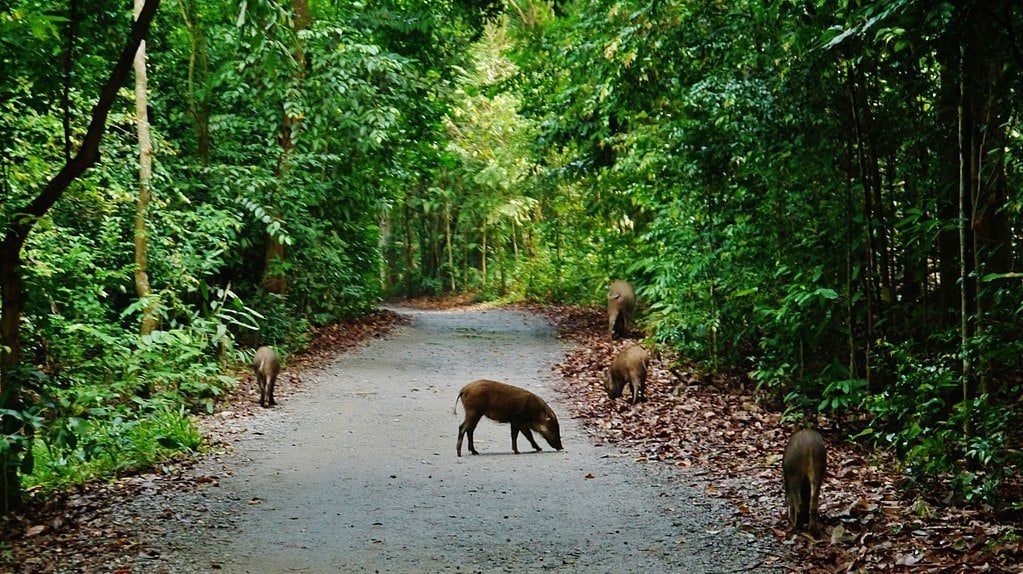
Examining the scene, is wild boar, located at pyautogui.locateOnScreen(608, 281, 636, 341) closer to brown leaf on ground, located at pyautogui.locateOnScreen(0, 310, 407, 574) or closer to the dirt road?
the dirt road

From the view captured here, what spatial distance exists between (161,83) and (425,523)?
1057cm

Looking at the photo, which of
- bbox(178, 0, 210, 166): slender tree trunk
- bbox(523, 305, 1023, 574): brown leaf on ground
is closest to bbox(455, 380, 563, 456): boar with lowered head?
bbox(523, 305, 1023, 574): brown leaf on ground

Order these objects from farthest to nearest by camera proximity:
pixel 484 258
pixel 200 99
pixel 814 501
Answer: pixel 484 258
pixel 200 99
pixel 814 501

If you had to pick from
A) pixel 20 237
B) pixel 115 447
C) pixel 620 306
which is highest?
pixel 20 237

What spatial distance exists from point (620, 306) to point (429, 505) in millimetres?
10279

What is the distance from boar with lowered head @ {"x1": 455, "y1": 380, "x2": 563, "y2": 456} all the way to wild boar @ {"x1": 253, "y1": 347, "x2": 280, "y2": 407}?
132 inches

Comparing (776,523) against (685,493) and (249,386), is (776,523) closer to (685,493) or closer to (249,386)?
(685,493)

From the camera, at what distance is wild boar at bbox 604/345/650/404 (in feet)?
36.6

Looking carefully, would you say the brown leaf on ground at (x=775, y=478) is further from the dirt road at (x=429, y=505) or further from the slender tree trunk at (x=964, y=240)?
the slender tree trunk at (x=964, y=240)

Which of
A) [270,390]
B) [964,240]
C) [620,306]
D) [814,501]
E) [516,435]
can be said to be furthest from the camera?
[620,306]

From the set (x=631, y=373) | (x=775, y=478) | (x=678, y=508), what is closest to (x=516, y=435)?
(x=631, y=373)

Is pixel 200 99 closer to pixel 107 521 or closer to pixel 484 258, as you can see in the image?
pixel 107 521

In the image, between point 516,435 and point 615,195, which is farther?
point 615,195

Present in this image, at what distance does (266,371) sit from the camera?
1118 centimetres
